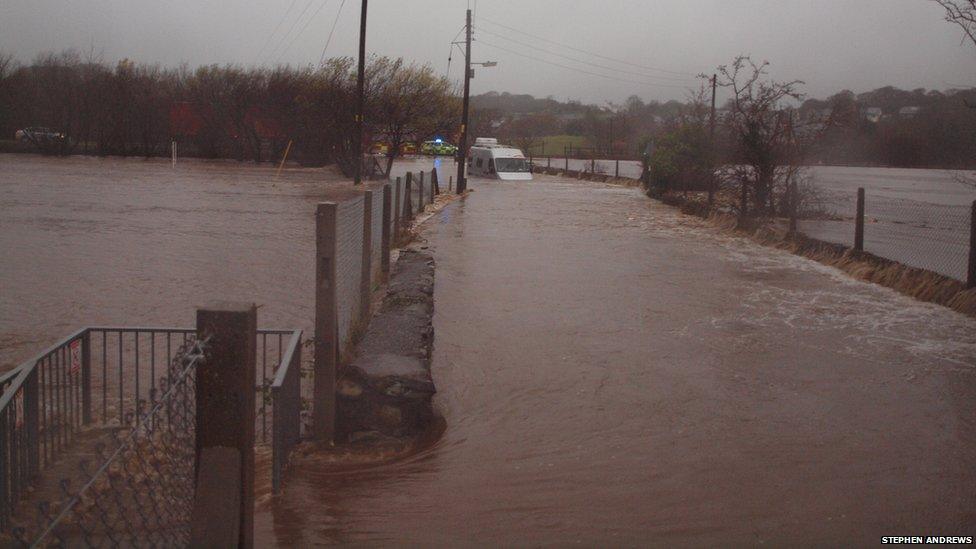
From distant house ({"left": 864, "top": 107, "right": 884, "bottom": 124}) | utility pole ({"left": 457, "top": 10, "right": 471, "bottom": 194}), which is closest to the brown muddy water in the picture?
distant house ({"left": 864, "top": 107, "right": 884, "bottom": 124})

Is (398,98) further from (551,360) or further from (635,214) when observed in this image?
(551,360)

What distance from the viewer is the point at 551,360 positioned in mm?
9320

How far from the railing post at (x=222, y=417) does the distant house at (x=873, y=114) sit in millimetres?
26505

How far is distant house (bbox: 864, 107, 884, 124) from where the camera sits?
1093 inches

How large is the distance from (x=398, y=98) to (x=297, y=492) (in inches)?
1502

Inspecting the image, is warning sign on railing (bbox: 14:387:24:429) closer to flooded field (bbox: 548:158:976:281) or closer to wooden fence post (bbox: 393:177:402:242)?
flooded field (bbox: 548:158:976:281)

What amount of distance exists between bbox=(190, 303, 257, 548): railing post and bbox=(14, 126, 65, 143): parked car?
5910 centimetres

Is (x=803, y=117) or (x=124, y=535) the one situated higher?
(x=803, y=117)

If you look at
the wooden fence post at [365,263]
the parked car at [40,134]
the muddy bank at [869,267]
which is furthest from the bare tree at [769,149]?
the parked car at [40,134]

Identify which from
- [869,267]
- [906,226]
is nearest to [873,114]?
[906,226]

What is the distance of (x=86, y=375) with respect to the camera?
643 cm

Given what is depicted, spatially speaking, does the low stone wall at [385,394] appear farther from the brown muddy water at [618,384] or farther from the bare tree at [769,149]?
the bare tree at [769,149]

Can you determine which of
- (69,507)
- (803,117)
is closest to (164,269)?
(69,507)

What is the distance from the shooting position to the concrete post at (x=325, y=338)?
6.26 m
